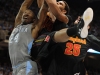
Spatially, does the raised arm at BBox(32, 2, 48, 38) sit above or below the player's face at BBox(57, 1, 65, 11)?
below

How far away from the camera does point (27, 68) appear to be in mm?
2809

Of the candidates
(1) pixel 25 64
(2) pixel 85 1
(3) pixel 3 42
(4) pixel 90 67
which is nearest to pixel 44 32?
(1) pixel 25 64

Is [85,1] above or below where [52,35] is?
below

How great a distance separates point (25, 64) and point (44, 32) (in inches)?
17.9

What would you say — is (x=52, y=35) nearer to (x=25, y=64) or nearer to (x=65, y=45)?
(x=65, y=45)

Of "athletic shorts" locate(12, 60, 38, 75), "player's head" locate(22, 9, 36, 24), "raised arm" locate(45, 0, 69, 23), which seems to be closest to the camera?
"raised arm" locate(45, 0, 69, 23)

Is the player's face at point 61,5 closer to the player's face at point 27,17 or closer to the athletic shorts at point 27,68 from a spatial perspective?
the player's face at point 27,17

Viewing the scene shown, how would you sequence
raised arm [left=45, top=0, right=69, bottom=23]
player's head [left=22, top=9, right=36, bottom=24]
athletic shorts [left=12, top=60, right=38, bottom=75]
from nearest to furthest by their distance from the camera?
raised arm [left=45, top=0, right=69, bottom=23]
athletic shorts [left=12, top=60, right=38, bottom=75]
player's head [left=22, top=9, right=36, bottom=24]

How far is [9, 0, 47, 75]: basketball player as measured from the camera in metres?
2.83

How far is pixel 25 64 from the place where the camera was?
9.29 feet

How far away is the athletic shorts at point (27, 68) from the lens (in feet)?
9.16

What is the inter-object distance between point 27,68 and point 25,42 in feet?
1.04

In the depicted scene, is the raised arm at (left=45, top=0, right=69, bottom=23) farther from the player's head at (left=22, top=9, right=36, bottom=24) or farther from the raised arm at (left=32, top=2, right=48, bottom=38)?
the player's head at (left=22, top=9, right=36, bottom=24)

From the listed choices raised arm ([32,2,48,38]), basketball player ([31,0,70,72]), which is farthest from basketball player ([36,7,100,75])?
raised arm ([32,2,48,38])
